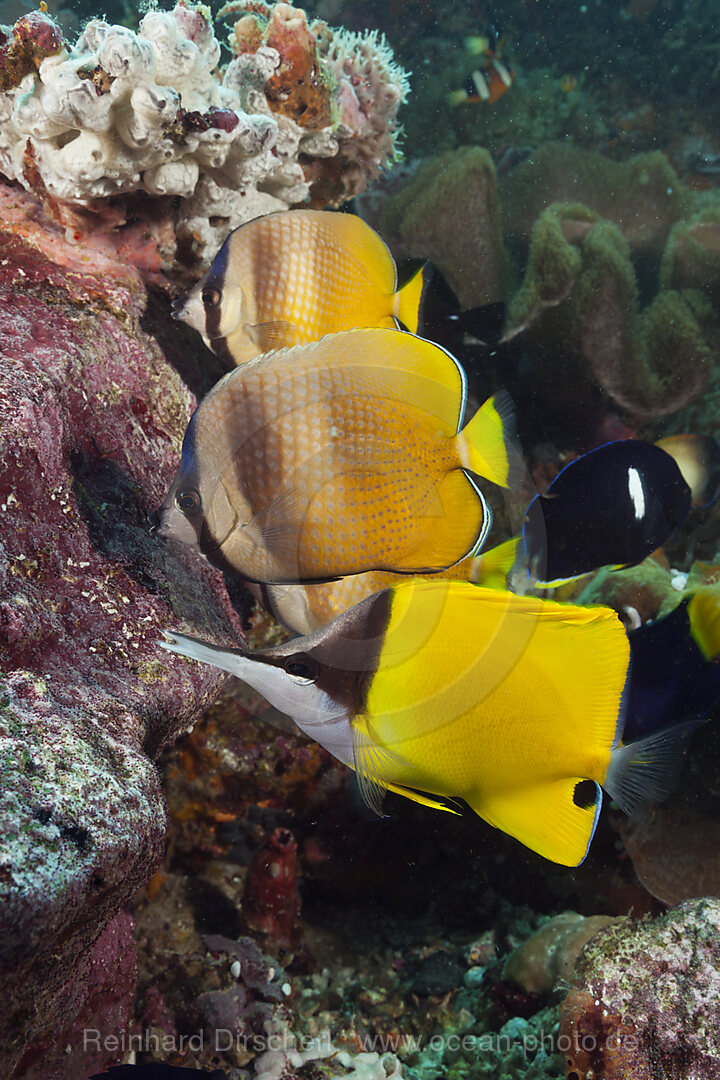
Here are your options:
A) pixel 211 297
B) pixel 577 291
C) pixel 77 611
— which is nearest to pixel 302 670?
pixel 77 611

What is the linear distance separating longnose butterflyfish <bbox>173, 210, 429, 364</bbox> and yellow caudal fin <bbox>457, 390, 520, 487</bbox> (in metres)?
0.71

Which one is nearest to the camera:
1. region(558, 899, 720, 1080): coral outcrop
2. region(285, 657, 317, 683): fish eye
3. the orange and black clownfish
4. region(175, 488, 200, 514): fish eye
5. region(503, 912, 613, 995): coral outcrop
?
region(285, 657, 317, 683): fish eye

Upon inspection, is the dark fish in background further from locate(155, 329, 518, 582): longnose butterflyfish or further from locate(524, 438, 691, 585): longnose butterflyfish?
locate(155, 329, 518, 582): longnose butterflyfish

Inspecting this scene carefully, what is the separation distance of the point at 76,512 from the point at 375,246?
3.91ft

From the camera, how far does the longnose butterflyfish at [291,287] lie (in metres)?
1.73

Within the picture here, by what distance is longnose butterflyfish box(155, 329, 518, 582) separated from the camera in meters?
1.26

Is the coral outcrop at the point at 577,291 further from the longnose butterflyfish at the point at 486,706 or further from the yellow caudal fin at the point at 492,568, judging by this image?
the longnose butterflyfish at the point at 486,706

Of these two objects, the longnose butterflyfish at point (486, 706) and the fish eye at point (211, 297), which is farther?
→ the fish eye at point (211, 297)

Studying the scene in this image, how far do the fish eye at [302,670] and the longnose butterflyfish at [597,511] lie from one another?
1443mm

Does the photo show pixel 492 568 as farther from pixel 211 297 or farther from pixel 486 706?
pixel 211 297

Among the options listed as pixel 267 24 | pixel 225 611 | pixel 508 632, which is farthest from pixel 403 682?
pixel 267 24

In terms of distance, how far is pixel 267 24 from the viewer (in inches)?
107

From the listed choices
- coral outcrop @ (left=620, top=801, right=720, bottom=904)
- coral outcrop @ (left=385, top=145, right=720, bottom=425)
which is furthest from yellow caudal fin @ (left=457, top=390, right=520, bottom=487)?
coral outcrop @ (left=385, top=145, right=720, bottom=425)

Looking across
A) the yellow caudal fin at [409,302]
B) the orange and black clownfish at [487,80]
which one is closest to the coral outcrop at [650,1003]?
the yellow caudal fin at [409,302]
